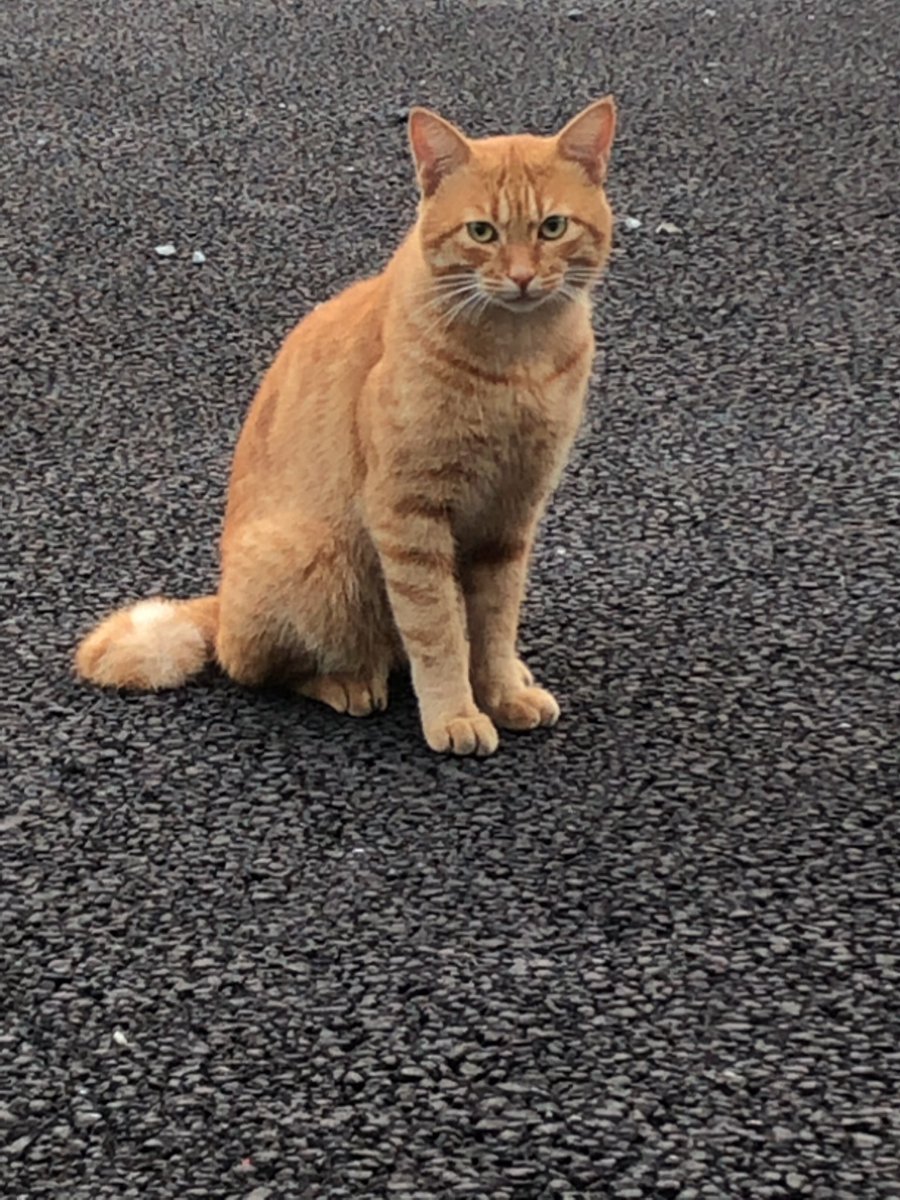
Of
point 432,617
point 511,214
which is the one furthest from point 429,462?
point 511,214

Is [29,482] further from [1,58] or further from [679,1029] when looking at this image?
[1,58]

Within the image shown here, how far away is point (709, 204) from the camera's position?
12.7 feet

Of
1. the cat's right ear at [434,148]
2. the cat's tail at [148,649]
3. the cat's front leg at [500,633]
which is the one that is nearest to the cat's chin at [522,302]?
the cat's right ear at [434,148]

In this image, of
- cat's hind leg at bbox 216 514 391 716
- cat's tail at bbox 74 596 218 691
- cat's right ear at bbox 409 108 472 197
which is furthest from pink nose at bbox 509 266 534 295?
cat's tail at bbox 74 596 218 691

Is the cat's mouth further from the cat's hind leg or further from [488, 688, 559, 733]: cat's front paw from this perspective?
[488, 688, 559, 733]: cat's front paw

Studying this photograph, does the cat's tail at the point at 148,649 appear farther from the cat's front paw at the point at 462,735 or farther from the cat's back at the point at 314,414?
the cat's front paw at the point at 462,735

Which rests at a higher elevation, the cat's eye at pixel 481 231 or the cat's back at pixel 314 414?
the cat's eye at pixel 481 231

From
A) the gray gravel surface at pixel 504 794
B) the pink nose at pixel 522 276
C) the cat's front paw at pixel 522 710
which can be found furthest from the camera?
the cat's front paw at pixel 522 710

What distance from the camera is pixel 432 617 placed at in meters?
2.07

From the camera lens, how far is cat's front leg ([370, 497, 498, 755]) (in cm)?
206

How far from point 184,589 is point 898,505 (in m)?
1.05

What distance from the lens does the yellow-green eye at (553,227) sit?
2.00 meters

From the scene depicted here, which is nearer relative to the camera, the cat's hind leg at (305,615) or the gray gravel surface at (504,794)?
the gray gravel surface at (504,794)

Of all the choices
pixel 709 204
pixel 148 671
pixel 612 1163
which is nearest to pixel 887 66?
pixel 709 204
